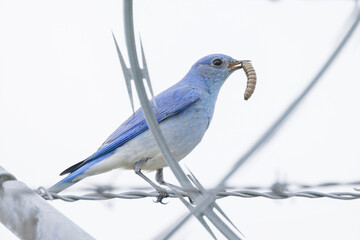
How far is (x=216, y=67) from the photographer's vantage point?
643 cm

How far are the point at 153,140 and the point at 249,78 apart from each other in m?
0.98

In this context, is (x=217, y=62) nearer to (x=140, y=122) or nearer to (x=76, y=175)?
(x=140, y=122)

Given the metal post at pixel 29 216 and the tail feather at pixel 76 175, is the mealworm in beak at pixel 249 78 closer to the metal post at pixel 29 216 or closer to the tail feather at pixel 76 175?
the tail feather at pixel 76 175

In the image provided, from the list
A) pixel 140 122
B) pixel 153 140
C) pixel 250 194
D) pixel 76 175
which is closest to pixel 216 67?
pixel 140 122

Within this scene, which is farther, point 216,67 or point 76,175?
point 216,67

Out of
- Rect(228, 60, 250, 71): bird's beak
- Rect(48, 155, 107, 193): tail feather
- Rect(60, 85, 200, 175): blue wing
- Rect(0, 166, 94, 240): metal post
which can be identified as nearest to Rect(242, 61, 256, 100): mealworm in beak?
Rect(228, 60, 250, 71): bird's beak

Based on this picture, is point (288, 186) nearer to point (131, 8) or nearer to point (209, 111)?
point (131, 8)

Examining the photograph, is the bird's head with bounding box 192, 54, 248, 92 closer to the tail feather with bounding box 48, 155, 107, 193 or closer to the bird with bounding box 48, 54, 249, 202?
the bird with bounding box 48, 54, 249, 202

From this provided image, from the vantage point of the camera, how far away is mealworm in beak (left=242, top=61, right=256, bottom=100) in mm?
5323

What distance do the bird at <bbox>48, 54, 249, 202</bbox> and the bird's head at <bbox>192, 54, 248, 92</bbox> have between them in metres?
0.21

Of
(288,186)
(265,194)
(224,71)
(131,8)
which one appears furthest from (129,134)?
(131,8)

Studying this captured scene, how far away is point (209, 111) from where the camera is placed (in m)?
5.83

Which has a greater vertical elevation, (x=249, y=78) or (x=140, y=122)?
(x=140, y=122)

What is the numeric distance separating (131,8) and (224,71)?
418 centimetres
